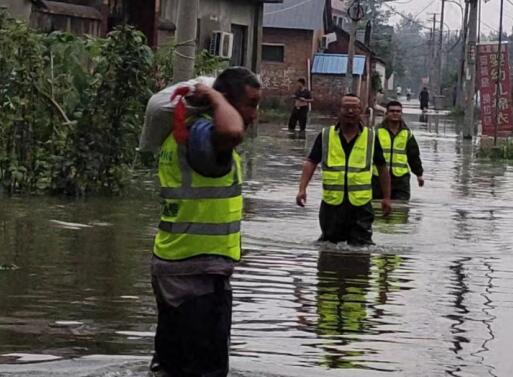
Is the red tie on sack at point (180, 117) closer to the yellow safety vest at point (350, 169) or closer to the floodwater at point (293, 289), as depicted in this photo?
the floodwater at point (293, 289)

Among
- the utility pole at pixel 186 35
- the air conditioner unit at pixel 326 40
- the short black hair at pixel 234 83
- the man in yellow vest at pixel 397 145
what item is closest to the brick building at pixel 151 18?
the man in yellow vest at pixel 397 145

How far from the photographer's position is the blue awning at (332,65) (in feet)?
216

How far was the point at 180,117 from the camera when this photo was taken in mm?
6219

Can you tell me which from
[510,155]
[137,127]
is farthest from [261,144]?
[137,127]

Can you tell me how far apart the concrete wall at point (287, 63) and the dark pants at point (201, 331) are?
55416 mm

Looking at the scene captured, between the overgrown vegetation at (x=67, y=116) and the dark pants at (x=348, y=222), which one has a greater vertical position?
the overgrown vegetation at (x=67, y=116)

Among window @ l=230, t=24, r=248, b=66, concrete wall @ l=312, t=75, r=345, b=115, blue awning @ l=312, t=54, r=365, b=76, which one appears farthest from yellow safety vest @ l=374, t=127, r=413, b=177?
concrete wall @ l=312, t=75, r=345, b=115

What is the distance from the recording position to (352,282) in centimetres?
1145

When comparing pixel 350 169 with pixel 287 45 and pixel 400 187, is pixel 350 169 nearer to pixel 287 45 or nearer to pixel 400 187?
pixel 400 187

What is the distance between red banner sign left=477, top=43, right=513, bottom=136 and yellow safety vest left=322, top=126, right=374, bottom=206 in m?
24.0

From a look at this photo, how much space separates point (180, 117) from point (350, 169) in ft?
22.7

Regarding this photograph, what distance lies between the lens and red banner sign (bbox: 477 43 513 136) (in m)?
36.8

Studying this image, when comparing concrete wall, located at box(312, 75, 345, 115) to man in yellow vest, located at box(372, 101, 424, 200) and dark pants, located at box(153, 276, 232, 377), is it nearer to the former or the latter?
man in yellow vest, located at box(372, 101, 424, 200)

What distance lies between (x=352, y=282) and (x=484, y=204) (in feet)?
28.6
